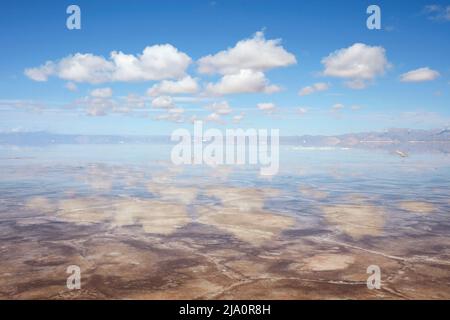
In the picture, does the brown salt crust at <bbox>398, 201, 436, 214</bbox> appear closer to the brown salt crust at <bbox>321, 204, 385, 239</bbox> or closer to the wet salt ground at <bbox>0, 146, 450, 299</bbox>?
the wet salt ground at <bbox>0, 146, 450, 299</bbox>

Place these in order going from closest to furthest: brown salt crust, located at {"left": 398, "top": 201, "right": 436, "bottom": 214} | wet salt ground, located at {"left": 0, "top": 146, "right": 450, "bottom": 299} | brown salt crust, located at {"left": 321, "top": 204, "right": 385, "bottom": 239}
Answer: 1. wet salt ground, located at {"left": 0, "top": 146, "right": 450, "bottom": 299}
2. brown salt crust, located at {"left": 321, "top": 204, "right": 385, "bottom": 239}
3. brown salt crust, located at {"left": 398, "top": 201, "right": 436, "bottom": 214}

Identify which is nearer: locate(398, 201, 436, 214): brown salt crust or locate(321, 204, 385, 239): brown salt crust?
locate(321, 204, 385, 239): brown salt crust

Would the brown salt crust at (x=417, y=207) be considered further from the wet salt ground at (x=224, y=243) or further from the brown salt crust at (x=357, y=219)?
the brown salt crust at (x=357, y=219)

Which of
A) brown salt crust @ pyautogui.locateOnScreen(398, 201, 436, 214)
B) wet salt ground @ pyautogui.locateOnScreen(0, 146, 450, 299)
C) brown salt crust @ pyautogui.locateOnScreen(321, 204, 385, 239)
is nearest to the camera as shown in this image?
wet salt ground @ pyautogui.locateOnScreen(0, 146, 450, 299)

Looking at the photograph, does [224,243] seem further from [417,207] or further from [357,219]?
[417,207]

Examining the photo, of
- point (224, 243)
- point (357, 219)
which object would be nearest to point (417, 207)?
point (357, 219)

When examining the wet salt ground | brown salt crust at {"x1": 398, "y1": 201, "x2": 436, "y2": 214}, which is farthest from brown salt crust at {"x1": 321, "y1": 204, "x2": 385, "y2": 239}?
brown salt crust at {"x1": 398, "y1": 201, "x2": 436, "y2": 214}

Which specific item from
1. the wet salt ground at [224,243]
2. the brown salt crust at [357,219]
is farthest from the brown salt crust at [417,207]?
the brown salt crust at [357,219]
